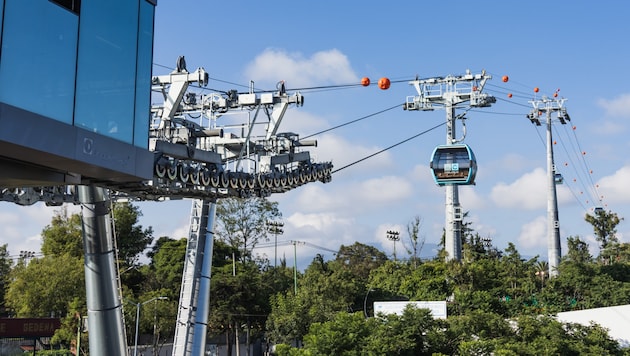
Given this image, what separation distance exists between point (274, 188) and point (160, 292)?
38819 mm

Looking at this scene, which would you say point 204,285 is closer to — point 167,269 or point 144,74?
point 144,74

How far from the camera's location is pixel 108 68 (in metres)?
16.5

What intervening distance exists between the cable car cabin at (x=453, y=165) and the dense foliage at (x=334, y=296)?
778 cm

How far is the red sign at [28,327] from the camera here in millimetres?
57156

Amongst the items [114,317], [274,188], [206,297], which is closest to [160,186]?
[114,317]

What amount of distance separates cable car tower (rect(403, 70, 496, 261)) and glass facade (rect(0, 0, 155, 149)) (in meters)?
57.9

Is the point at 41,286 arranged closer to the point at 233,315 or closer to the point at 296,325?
the point at 233,315

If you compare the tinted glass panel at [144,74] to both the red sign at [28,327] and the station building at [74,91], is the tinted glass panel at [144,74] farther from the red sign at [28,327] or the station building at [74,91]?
the red sign at [28,327]

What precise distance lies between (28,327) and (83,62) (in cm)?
4945

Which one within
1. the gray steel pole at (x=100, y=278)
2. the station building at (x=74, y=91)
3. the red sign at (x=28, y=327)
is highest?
the station building at (x=74, y=91)

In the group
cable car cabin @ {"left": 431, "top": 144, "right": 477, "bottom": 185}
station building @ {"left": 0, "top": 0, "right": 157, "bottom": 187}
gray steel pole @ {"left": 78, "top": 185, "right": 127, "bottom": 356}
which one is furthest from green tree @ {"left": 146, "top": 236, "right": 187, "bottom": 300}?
station building @ {"left": 0, "top": 0, "right": 157, "bottom": 187}

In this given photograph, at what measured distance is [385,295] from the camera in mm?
69562

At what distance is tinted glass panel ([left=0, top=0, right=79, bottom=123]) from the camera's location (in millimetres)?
13781

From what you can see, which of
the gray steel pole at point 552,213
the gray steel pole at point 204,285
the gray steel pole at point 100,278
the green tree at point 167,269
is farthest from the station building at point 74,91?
the gray steel pole at point 552,213
